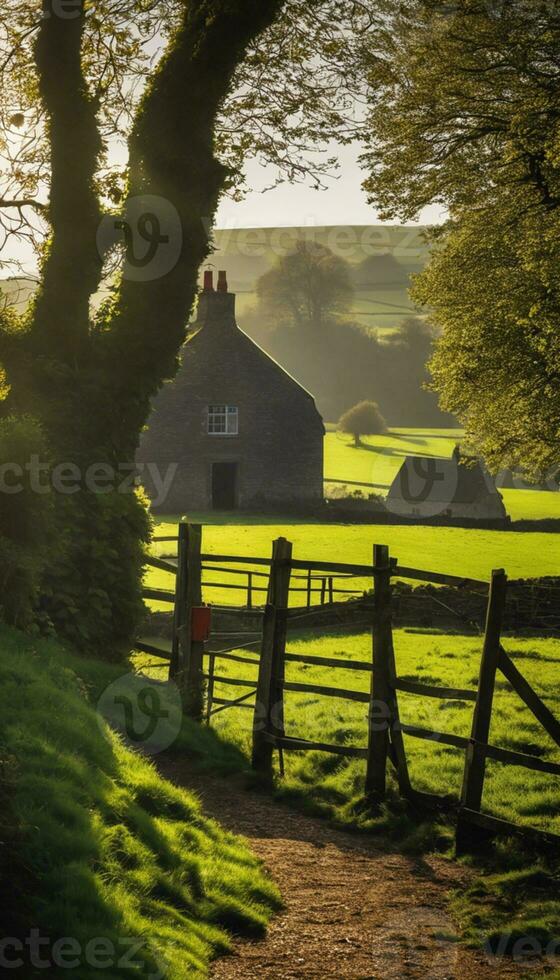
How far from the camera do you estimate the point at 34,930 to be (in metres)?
5.41

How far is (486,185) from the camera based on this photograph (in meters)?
23.0

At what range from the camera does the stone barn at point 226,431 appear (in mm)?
53906

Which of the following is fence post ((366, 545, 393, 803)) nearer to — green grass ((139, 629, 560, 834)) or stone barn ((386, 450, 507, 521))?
green grass ((139, 629, 560, 834))

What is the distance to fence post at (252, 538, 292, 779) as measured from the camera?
11648 mm

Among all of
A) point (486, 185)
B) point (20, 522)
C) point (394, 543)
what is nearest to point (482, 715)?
point (20, 522)

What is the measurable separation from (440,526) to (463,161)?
3238 centimetres

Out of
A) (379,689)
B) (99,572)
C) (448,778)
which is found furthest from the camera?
(99,572)

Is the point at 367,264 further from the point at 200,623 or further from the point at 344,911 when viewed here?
the point at 344,911

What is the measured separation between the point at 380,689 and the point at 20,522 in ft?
16.0

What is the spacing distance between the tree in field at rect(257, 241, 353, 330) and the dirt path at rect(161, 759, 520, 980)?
11498cm

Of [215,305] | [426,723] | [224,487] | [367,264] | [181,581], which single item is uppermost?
[367,264]

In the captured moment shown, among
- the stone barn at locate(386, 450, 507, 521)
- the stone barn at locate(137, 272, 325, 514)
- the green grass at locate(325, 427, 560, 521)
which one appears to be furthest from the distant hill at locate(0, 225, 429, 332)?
the stone barn at locate(137, 272, 325, 514)

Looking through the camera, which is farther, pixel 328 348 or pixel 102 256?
pixel 328 348

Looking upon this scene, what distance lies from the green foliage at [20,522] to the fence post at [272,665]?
285cm
